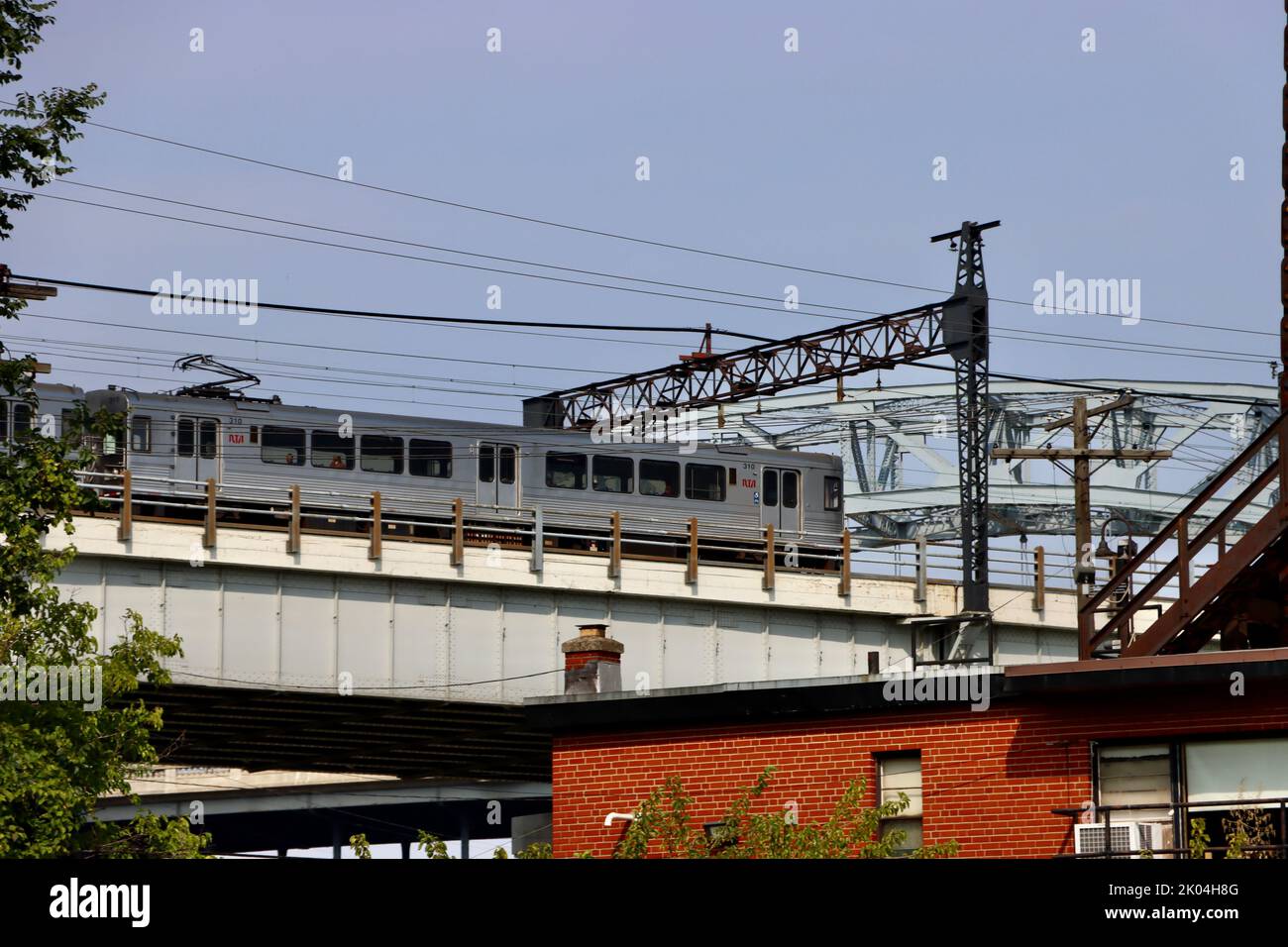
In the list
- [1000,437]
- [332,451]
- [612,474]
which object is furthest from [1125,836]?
[1000,437]

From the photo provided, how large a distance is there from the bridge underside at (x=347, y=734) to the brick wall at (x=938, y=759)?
46.2 ft

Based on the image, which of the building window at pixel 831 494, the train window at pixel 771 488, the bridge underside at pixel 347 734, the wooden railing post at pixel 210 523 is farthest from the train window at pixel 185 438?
the building window at pixel 831 494

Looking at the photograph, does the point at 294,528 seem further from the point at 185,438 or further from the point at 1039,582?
the point at 1039,582

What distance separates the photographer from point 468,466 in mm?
49469

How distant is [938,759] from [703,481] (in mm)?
31201

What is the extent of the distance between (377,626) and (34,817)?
867 inches

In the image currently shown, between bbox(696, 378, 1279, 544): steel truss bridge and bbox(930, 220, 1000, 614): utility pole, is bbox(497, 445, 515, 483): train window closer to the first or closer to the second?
bbox(930, 220, 1000, 614): utility pole

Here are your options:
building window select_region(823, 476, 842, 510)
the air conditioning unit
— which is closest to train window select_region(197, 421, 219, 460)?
building window select_region(823, 476, 842, 510)

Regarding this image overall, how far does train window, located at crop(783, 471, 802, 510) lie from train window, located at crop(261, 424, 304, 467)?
47.2 feet

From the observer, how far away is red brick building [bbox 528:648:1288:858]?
67.1 feet

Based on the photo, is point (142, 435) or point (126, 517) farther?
point (142, 435)

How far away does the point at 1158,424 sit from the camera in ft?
355
